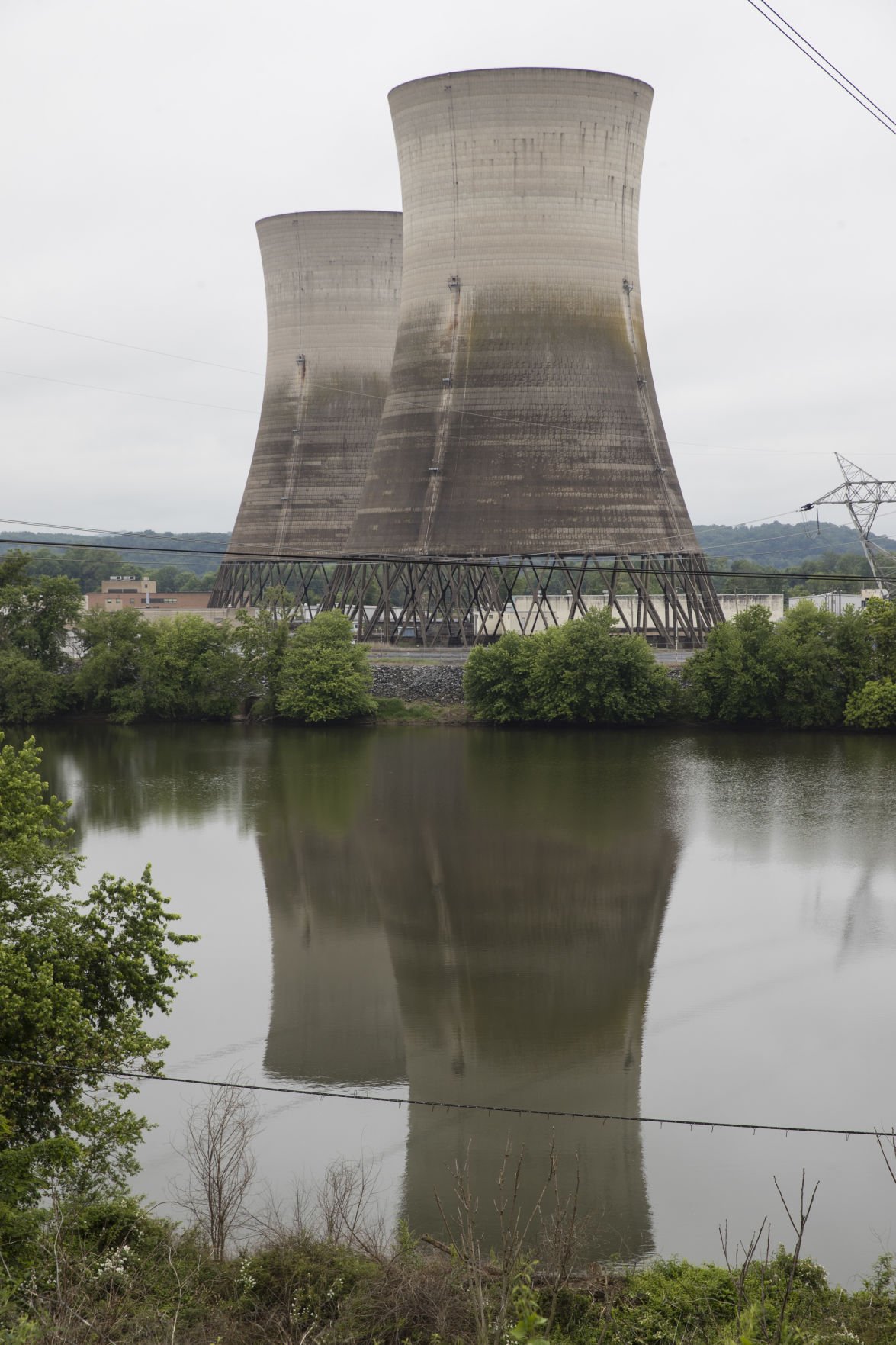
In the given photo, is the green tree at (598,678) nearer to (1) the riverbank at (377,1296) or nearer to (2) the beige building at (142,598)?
(1) the riverbank at (377,1296)

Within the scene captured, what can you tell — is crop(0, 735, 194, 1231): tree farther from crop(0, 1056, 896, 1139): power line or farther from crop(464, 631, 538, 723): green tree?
crop(464, 631, 538, 723): green tree

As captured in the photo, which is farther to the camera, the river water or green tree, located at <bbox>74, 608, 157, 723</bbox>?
green tree, located at <bbox>74, 608, 157, 723</bbox>

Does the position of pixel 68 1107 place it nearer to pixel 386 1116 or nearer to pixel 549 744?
pixel 386 1116

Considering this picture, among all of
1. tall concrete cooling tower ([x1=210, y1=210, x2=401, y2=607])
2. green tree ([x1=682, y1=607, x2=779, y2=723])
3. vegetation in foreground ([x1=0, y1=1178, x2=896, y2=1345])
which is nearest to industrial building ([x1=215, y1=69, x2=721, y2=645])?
green tree ([x1=682, y1=607, x2=779, y2=723])

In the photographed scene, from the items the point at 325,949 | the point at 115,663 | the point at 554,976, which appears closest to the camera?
the point at 554,976

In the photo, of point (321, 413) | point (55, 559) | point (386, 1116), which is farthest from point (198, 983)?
point (55, 559)

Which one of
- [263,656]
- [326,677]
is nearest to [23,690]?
[263,656]

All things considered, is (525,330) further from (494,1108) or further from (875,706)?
(494,1108)
